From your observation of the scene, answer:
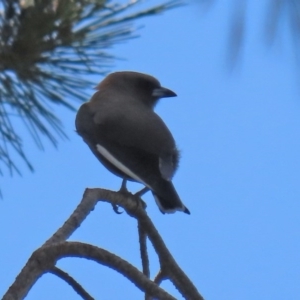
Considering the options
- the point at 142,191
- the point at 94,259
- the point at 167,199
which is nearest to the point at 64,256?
the point at 94,259

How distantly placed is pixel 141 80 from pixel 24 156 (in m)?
Answer: 1.42

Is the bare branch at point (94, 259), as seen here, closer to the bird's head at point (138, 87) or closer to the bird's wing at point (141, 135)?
the bird's wing at point (141, 135)

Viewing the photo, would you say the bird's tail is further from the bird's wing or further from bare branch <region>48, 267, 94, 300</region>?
bare branch <region>48, 267, 94, 300</region>

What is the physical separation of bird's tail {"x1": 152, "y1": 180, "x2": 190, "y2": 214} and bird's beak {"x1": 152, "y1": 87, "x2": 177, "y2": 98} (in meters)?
1.13

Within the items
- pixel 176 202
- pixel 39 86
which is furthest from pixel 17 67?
pixel 176 202

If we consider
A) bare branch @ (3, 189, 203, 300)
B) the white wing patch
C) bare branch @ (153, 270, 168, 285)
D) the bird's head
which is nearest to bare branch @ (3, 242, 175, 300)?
bare branch @ (3, 189, 203, 300)

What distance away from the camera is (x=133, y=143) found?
111 inches

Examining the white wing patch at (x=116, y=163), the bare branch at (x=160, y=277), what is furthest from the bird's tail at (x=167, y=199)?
the bare branch at (x=160, y=277)

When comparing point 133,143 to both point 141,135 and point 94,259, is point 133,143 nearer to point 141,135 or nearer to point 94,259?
point 141,135

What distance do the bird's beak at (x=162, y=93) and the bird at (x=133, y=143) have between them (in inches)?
8.8

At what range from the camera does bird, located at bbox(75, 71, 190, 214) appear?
2.54m

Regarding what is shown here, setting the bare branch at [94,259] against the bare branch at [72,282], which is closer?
the bare branch at [94,259]

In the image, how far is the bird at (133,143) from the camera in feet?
8.32

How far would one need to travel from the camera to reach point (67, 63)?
90.7 inches
